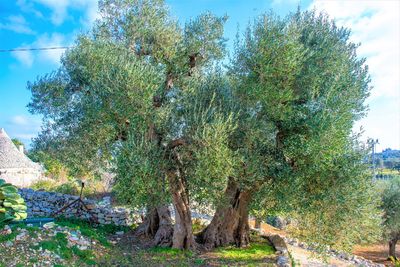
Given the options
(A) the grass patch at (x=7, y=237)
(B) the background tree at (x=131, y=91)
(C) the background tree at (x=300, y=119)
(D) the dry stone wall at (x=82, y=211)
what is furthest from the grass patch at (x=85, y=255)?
(D) the dry stone wall at (x=82, y=211)

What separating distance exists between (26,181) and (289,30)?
2680cm

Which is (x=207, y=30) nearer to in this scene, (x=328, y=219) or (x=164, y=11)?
(x=164, y=11)

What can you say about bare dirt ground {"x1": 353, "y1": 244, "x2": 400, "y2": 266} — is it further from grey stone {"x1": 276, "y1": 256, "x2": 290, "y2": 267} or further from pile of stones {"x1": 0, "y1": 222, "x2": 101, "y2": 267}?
pile of stones {"x1": 0, "y1": 222, "x2": 101, "y2": 267}

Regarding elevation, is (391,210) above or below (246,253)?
above

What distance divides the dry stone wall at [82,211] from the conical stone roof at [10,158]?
406 inches

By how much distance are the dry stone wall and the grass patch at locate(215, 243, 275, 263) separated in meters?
7.28

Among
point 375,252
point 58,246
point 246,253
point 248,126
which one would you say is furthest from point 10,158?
point 375,252

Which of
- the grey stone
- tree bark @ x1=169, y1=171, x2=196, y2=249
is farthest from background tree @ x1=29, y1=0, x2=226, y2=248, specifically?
the grey stone

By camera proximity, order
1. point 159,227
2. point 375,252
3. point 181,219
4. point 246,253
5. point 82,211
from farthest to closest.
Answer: point 375,252 → point 82,211 → point 159,227 → point 246,253 → point 181,219

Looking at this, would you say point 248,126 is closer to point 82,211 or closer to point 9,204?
point 9,204

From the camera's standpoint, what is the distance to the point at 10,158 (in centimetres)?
3127

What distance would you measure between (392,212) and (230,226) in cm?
1836

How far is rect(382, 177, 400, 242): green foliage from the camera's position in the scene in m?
26.6

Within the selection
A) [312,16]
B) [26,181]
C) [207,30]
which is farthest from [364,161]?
[26,181]
